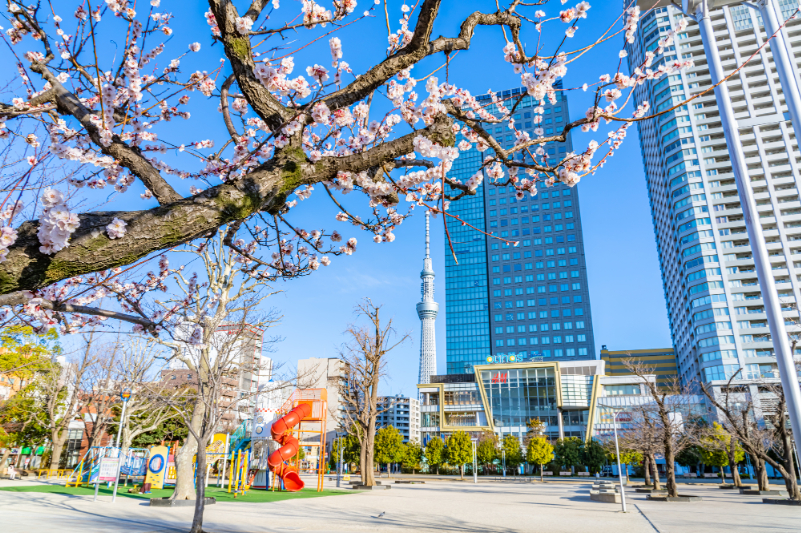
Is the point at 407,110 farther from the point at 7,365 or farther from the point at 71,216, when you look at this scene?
the point at 7,365

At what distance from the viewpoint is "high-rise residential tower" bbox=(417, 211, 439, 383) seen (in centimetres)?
12194

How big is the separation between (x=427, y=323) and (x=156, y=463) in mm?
112920

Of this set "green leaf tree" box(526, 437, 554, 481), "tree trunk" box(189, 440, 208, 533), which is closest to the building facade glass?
"green leaf tree" box(526, 437, 554, 481)

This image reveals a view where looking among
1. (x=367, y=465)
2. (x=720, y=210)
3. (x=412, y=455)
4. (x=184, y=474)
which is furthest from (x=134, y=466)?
(x=720, y=210)

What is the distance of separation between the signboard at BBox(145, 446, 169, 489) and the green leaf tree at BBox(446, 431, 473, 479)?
28218 mm

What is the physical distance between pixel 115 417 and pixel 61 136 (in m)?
31.7

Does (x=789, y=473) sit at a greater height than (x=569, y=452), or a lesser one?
greater

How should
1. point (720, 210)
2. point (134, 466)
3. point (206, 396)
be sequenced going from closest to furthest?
1. point (206, 396)
2. point (134, 466)
3. point (720, 210)

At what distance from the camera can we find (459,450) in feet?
140

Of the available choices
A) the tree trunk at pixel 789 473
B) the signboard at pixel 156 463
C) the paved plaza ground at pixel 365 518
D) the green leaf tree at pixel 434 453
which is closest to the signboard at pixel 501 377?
the green leaf tree at pixel 434 453

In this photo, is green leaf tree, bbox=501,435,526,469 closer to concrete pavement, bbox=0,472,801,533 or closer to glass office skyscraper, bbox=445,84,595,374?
concrete pavement, bbox=0,472,801,533

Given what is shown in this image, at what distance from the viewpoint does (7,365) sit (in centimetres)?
2108

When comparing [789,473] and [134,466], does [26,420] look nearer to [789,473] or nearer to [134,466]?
[134,466]

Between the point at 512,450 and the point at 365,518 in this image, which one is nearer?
the point at 365,518
